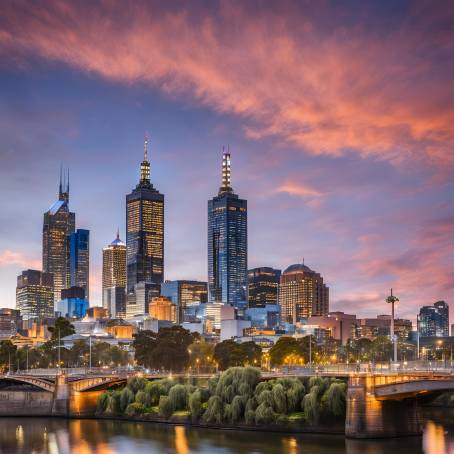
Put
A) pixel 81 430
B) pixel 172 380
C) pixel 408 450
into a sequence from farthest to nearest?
pixel 172 380, pixel 81 430, pixel 408 450

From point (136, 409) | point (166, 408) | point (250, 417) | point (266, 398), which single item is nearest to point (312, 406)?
point (266, 398)

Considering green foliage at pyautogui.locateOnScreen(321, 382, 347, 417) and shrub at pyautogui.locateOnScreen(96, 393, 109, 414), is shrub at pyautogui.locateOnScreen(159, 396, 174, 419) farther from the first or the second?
green foliage at pyautogui.locateOnScreen(321, 382, 347, 417)

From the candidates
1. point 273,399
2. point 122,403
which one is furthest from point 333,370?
point 122,403

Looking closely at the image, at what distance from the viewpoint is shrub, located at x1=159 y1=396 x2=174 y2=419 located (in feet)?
319

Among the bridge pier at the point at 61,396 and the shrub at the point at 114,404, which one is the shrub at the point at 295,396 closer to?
the shrub at the point at 114,404

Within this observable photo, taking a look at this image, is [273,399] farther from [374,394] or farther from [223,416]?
[374,394]

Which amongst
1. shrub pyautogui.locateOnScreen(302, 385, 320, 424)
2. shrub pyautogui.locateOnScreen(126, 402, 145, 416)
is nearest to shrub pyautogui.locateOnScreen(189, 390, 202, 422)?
shrub pyautogui.locateOnScreen(126, 402, 145, 416)

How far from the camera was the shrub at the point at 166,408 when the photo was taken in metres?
97.1

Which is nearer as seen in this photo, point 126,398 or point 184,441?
point 184,441

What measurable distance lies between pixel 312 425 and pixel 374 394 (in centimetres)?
920

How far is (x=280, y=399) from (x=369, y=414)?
11189 mm

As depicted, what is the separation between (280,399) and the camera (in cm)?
8538

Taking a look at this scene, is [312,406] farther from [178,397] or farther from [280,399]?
[178,397]

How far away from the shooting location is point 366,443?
245 ft
